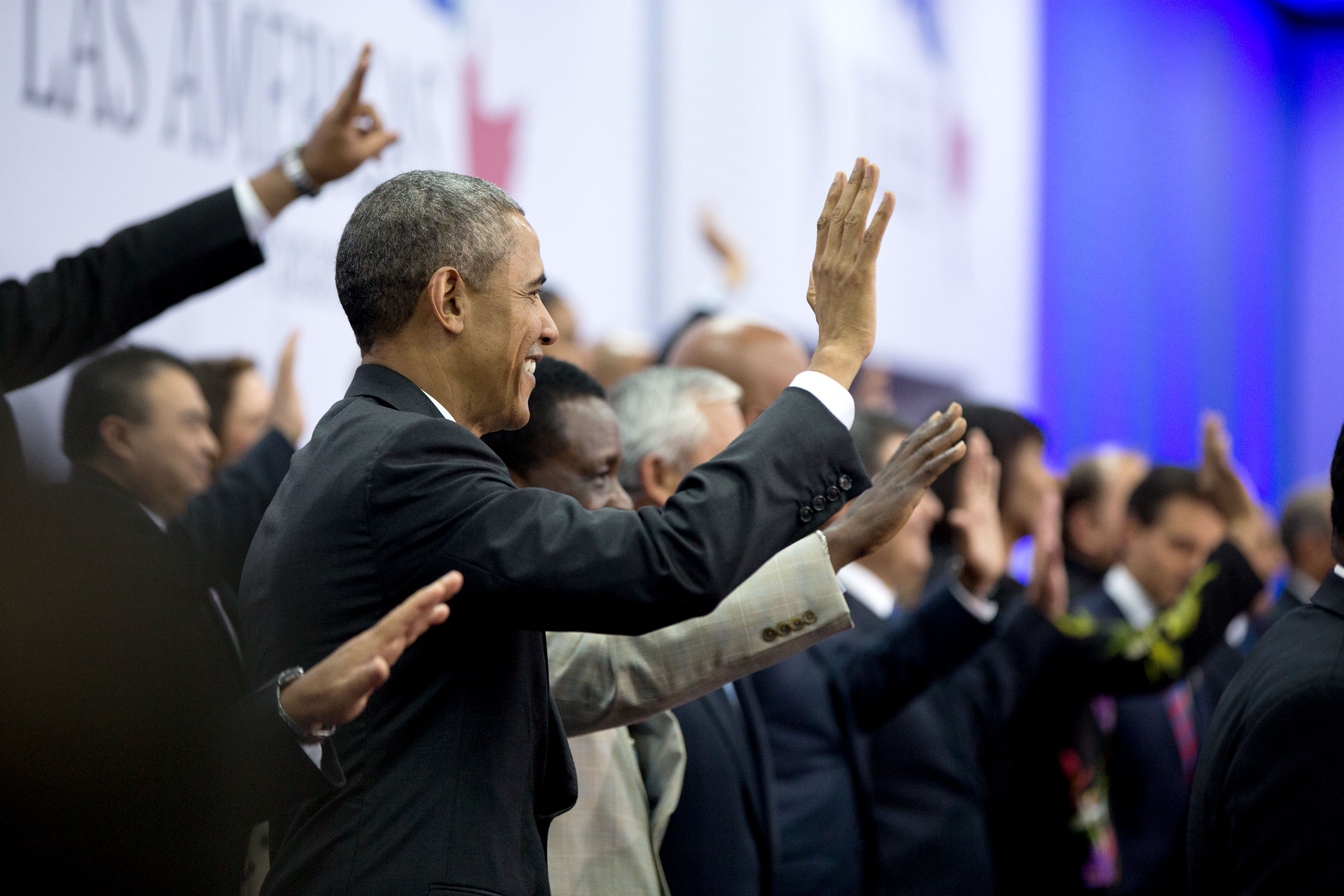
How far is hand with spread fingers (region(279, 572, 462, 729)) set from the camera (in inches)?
53.0

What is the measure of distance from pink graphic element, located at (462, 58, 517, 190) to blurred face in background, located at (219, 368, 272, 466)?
1.33m

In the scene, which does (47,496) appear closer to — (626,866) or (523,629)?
(523,629)

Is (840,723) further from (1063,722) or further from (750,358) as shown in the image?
(1063,722)

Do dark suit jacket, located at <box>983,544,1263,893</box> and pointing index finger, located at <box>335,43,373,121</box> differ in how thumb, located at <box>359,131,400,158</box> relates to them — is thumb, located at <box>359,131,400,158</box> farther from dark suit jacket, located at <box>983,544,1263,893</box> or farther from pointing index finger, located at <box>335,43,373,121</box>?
dark suit jacket, located at <box>983,544,1263,893</box>

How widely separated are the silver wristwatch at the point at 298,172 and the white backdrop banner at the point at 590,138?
2.24 feet

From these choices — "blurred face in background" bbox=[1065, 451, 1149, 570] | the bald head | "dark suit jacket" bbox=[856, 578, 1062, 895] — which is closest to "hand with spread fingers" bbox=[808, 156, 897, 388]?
the bald head

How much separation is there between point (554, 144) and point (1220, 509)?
269cm

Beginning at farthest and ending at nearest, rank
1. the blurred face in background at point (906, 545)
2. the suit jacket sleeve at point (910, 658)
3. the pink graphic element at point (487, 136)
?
the pink graphic element at point (487, 136)
the blurred face in background at point (906, 545)
the suit jacket sleeve at point (910, 658)

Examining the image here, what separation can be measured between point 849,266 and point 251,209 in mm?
1428

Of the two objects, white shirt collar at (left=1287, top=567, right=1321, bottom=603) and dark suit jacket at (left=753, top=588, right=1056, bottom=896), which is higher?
dark suit jacket at (left=753, top=588, right=1056, bottom=896)

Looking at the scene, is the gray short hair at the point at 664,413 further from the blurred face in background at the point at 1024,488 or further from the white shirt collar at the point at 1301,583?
the white shirt collar at the point at 1301,583

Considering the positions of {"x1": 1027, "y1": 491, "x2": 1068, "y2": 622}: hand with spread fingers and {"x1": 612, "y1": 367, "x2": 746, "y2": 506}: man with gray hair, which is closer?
{"x1": 612, "y1": 367, "x2": 746, "y2": 506}: man with gray hair

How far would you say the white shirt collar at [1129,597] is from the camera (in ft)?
14.5

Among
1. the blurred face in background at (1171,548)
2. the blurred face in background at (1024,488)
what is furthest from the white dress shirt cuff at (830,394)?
the blurred face in background at (1171,548)
